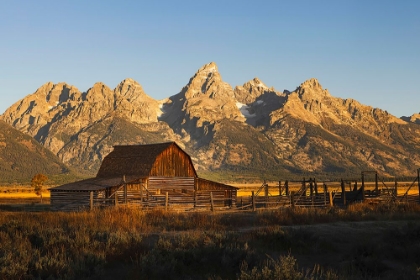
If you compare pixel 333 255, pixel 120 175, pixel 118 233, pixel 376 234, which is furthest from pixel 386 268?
pixel 120 175

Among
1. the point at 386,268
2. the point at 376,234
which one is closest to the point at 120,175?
the point at 376,234

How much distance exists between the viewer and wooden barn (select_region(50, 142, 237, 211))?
3975 cm

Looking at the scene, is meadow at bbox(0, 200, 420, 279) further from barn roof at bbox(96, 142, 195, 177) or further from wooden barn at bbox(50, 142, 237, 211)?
barn roof at bbox(96, 142, 195, 177)

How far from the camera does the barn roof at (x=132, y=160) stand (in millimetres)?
44750

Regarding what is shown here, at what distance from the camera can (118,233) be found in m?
16.0

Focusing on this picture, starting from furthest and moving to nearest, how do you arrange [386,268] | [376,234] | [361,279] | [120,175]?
[120,175], [376,234], [386,268], [361,279]

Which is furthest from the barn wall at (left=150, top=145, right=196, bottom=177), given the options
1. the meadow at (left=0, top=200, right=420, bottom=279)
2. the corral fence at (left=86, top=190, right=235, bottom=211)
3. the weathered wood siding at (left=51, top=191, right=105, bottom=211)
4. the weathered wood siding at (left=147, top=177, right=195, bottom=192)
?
the meadow at (left=0, top=200, right=420, bottom=279)

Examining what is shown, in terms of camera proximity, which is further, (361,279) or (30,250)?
(30,250)

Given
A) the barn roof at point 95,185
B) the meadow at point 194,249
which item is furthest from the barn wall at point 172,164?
the meadow at point 194,249

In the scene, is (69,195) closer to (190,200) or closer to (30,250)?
(190,200)

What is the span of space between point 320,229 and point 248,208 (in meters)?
16.2

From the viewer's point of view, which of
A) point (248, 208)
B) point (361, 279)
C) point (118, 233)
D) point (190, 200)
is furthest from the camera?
point (190, 200)

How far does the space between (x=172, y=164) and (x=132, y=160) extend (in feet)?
11.9

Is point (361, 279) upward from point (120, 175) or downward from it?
downward
